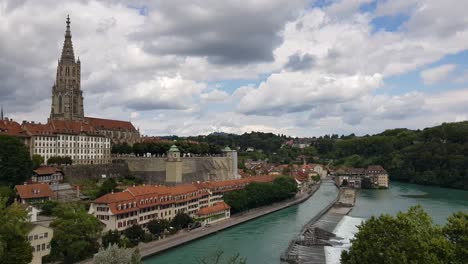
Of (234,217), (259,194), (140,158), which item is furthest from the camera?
(140,158)

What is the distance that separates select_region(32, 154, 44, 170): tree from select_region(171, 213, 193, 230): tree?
1602 cm

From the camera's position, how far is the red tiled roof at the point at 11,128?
44094 millimetres

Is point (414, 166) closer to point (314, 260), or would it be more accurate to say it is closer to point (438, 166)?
point (438, 166)

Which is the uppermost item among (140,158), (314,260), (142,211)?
(140,158)

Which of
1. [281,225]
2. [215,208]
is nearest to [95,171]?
[215,208]

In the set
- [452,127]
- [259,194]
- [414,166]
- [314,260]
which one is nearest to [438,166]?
[414,166]

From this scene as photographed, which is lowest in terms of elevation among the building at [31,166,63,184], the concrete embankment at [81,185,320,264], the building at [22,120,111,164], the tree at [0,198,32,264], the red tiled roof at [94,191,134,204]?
the concrete embankment at [81,185,320,264]

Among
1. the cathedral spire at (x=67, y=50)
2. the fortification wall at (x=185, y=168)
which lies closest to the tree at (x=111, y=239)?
the fortification wall at (x=185, y=168)

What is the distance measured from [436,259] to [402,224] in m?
2.60

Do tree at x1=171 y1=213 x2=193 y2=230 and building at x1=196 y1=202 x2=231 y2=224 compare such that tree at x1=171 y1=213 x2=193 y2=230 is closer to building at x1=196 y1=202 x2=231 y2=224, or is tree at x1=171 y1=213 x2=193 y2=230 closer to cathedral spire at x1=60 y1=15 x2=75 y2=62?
building at x1=196 y1=202 x2=231 y2=224

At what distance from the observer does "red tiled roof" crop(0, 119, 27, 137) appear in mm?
44094

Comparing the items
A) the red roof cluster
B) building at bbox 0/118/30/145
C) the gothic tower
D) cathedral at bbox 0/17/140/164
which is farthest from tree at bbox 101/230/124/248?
the gothic tower

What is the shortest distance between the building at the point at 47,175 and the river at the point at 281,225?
17.8m

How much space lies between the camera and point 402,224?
18.4 meters
